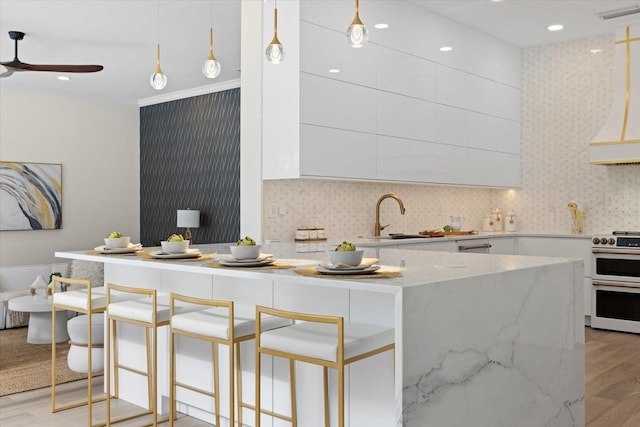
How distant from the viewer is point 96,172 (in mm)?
8430

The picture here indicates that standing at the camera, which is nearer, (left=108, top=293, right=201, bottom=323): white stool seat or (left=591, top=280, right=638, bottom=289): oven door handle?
(left=108, top=293, right=201, bottom=323): white stool seat

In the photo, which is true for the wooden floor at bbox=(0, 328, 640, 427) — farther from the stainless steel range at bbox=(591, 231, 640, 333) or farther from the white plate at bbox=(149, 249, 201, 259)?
the white plate at bbox=(149, 249, 201, 259)

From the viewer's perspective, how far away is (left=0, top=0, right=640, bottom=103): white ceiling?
4.86 meters

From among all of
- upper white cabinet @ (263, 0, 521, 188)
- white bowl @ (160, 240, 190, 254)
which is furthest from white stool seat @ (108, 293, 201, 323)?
upper white cabinet @ (263, 0, 521, 188)

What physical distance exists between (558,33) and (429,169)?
2.15m

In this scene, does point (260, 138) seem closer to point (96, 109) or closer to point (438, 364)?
point (438, 364)

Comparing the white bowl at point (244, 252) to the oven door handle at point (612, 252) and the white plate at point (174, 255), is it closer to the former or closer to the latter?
the white plate at point (174, 255)

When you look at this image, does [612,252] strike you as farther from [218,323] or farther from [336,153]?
[218,323]

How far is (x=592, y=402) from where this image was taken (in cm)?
→ 354

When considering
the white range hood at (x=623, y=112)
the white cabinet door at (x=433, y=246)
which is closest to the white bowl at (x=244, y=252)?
the white cabinet door at (x=433, y=246)

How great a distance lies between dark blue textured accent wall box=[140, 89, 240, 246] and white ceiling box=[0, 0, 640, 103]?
806 mm

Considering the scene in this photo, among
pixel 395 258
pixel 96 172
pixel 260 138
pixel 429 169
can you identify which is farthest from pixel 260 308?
pixel 96 172

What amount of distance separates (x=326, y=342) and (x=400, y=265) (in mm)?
620

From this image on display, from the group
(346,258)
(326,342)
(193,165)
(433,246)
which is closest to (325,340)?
(326,342)
